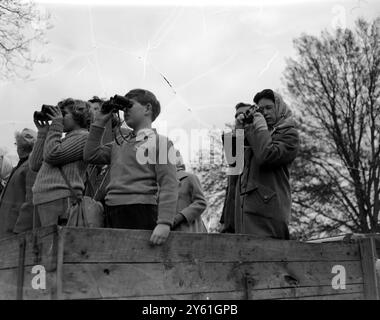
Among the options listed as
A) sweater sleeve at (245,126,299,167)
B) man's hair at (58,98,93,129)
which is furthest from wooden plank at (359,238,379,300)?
man's hair at (58,98,93,129)

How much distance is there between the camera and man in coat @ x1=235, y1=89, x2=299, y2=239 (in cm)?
302

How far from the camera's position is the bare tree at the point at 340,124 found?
50.4ft

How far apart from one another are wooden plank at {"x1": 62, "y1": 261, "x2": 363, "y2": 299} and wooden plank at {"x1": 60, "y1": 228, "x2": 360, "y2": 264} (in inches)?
1.0

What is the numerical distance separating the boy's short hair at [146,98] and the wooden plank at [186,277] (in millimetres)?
1024

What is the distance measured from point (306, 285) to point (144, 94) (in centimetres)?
126

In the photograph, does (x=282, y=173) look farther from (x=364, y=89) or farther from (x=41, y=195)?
(x=364, y=89)

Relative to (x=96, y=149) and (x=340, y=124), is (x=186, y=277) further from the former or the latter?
(x=340, y=124)

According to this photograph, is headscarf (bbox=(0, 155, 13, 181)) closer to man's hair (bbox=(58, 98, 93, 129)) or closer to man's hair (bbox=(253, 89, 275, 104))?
man's hair (bbox=(58, 98, 93, 129))

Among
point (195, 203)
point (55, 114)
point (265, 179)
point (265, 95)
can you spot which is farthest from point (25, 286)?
point (195, 203)

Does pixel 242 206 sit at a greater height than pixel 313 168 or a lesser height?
lesser

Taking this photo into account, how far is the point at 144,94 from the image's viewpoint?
301cm

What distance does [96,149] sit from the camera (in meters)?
2.96

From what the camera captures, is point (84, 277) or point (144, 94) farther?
point (144, 94)
